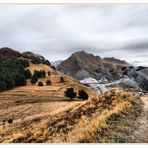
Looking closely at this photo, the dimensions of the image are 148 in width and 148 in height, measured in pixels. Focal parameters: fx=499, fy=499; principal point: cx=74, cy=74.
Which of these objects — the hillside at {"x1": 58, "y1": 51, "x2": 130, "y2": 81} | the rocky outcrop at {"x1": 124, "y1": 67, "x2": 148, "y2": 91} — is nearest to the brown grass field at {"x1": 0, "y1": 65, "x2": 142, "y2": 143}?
the hillside at {"x1": 58, "y1": 51, "x2": 130, "y2": 81}

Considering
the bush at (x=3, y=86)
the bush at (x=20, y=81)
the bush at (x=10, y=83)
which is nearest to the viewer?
the bush at (x=3, y=86)

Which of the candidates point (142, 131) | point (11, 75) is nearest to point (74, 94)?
point (11, 75)

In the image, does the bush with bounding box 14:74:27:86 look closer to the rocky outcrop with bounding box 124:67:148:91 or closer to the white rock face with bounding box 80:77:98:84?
the white rock face with bounding box 80:77:98:84

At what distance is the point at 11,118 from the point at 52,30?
2.37m

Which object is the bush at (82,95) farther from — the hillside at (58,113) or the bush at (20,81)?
the bush at (20,81)

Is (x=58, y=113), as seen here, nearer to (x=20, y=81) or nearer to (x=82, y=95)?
(x=82, y=95)

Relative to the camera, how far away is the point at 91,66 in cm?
1343

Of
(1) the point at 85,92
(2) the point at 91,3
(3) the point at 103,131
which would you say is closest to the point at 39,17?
(2) the point at 91,3

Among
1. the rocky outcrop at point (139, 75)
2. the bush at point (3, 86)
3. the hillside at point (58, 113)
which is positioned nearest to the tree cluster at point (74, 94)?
the hillside at point (58, 113)

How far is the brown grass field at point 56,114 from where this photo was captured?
10.5m

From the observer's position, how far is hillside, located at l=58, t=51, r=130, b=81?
12.5 m

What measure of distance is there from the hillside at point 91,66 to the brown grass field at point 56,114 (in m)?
0.49

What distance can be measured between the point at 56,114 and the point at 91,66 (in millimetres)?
2001

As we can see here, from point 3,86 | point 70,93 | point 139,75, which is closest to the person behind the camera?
point 139,75
